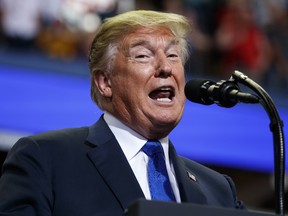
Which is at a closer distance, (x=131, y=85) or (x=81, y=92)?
(x=131, y=85)

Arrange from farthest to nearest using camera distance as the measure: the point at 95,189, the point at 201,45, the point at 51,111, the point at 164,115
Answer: the point at 201,45, the point at 51,111, the point at 164,115, the point at 95,189

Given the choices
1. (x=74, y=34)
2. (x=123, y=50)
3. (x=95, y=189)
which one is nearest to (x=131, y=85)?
(x=123, y=50)

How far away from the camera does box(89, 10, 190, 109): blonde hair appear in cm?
241

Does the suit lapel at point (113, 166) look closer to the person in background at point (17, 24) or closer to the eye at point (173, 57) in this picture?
the eye at point (173, 57)

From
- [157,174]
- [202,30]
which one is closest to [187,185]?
[157,174]

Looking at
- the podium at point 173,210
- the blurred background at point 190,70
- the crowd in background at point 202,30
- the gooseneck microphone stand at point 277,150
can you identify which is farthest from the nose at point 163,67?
the crowd in background at point 202,30

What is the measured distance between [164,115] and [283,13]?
4185mm

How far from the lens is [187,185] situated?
2.31 m

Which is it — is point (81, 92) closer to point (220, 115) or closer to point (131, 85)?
point (220, 115)

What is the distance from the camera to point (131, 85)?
93.5 inches

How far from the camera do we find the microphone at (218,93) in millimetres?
1954

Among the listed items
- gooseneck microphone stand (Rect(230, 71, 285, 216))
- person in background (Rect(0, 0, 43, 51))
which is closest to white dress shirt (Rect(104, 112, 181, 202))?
gooseneck microphone stand (Rect(230, 71, 285, 216))

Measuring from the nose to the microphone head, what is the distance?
0.82ft

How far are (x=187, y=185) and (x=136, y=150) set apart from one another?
16 centimetres
